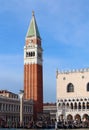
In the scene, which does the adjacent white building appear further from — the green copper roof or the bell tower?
the green copper roof

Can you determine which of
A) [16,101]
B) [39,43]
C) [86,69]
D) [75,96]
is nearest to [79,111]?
[75,96]

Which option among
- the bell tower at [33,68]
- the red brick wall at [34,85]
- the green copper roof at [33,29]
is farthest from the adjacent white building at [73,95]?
the green copper roof at [33,29]

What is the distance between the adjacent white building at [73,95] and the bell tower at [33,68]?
355 inches

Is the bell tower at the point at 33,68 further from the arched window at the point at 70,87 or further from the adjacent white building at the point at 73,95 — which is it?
the arched window at the point at 70,87

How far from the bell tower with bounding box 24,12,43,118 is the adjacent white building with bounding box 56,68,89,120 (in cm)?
901

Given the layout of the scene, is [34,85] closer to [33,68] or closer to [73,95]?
[33,68]

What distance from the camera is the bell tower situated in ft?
285

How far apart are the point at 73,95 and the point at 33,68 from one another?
14463 mm

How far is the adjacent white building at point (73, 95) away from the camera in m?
75.8

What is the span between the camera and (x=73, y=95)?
77.1 m

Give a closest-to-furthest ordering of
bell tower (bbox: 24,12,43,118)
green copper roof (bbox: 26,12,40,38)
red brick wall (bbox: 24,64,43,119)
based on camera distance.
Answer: red brick wall (bbox: 24,64,43,119) → bell tower (bbox: 24,12,43,118) → green copper roof (bbox: 26,12,40,38)

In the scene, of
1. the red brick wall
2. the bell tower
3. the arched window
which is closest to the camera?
the arched window

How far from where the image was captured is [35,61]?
88.0 meters

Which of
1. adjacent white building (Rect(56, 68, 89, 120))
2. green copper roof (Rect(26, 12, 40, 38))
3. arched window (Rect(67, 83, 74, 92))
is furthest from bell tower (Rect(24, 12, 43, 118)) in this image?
arched window (Rect(67, 83, 74, 92))
